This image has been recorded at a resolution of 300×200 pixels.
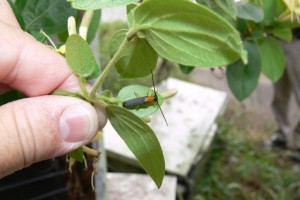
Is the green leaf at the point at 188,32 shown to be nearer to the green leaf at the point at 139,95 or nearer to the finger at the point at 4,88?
the green leaf at the point at 139,95

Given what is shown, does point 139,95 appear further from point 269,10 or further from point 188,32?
point 269,10

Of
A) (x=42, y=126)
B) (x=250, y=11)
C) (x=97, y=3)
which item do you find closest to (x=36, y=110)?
(x=42, y=126)

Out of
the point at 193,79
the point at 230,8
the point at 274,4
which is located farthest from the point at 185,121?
the point at 230,8

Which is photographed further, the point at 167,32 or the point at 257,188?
the point at 257,188

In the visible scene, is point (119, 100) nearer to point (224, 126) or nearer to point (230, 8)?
point (230, 8)

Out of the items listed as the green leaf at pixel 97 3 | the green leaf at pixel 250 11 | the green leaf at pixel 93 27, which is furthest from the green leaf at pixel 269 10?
the green leaf at pixel 97 3

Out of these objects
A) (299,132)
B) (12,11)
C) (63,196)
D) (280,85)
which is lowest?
(299,132)
